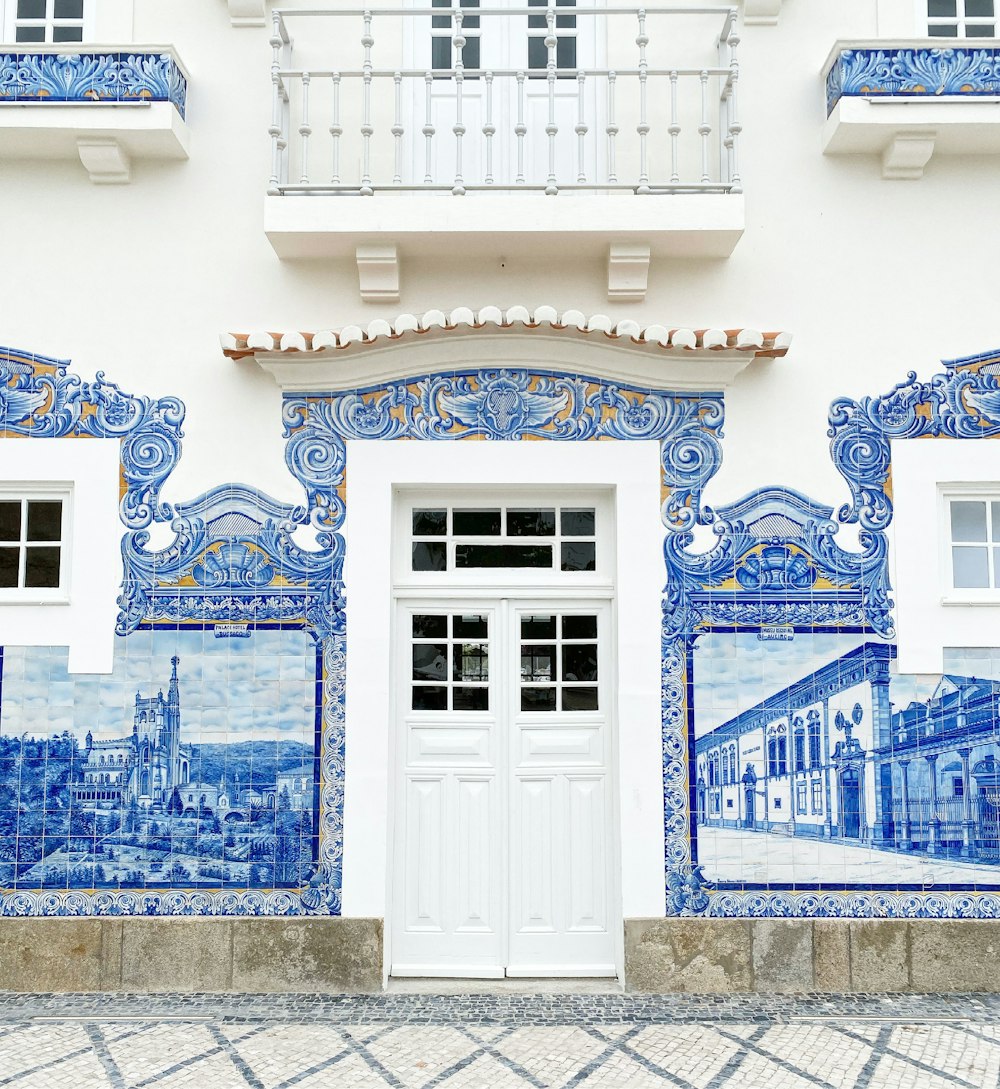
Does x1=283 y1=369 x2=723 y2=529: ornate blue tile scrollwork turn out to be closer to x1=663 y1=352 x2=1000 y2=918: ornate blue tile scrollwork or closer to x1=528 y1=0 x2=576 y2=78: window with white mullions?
x1=663 y1=352 x2=1000 y2=918: ornate blue tile scrollwork

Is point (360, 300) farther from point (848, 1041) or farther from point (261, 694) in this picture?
point (848, 1041)

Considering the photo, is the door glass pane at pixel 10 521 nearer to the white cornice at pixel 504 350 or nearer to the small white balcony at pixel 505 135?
the white cornice at pixel 504 350

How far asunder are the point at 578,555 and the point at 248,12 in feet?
12.3

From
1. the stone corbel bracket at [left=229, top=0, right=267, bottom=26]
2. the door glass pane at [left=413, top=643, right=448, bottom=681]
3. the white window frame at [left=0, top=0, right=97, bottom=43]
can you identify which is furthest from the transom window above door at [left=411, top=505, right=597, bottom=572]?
the white window frame at [left=0, top=0, right=97, bottom=43]

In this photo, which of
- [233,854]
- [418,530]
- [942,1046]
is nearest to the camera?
[942,1046]

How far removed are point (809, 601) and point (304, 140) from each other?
3.85m

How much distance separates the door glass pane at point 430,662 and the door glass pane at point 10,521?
235 centimetres

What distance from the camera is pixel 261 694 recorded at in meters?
5.73

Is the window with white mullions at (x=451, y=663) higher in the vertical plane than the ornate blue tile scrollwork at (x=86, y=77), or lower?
lower

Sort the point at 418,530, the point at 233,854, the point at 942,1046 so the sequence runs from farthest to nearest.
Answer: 1. the point at 418,530
2. the point at 233,854
3. the point at 942,1046

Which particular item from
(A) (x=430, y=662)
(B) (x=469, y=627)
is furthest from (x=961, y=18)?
(A) (x=430, y=662)

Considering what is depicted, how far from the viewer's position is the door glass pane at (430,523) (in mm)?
6031

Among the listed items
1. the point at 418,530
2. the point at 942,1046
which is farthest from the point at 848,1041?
the point at 418,530

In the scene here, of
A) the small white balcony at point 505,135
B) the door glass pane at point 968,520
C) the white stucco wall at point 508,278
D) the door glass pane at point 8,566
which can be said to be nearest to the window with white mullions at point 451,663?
the white stucco wall at point 508,278
